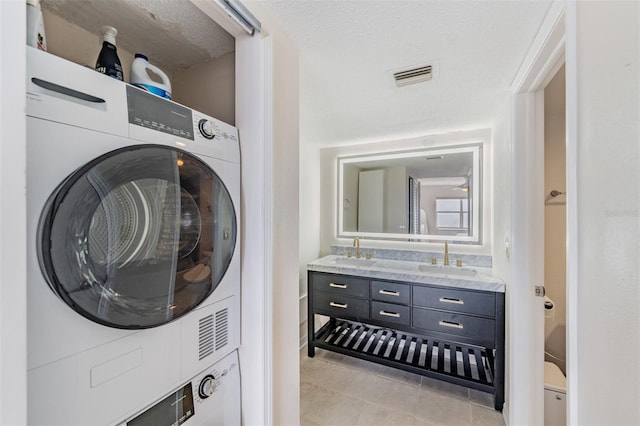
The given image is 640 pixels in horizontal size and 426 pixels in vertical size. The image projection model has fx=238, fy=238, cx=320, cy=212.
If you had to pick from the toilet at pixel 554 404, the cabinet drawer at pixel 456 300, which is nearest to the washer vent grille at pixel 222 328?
the cabinet drawer at pixel 456 300

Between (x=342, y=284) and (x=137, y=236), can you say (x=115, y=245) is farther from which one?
(x=342, y=284)

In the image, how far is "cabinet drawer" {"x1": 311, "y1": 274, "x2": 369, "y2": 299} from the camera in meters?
2.01

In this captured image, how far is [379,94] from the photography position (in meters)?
1.53

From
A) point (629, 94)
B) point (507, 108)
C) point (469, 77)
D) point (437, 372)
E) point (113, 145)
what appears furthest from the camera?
point (437, 372)

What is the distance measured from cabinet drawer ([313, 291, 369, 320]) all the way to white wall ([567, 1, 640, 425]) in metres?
1.38

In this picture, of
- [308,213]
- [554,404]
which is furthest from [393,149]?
[554,404]

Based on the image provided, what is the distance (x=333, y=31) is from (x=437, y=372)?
2.27 meters

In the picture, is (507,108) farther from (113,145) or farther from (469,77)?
(113,145)

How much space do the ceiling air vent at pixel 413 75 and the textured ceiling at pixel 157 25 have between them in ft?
2.90

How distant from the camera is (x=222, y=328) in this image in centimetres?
94

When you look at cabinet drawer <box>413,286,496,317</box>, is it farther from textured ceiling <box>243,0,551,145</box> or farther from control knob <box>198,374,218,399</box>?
control knob <box>198,374,218,399</box>

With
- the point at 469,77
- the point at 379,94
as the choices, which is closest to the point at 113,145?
the point at 379,94

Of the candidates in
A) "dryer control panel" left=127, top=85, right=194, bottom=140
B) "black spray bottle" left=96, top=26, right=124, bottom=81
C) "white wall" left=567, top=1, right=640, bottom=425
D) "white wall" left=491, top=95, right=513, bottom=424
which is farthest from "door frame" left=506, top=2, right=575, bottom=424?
"black spray bottle" left=96, top=26, right=124, bottom=81

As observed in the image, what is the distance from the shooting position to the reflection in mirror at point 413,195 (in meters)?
2.21
